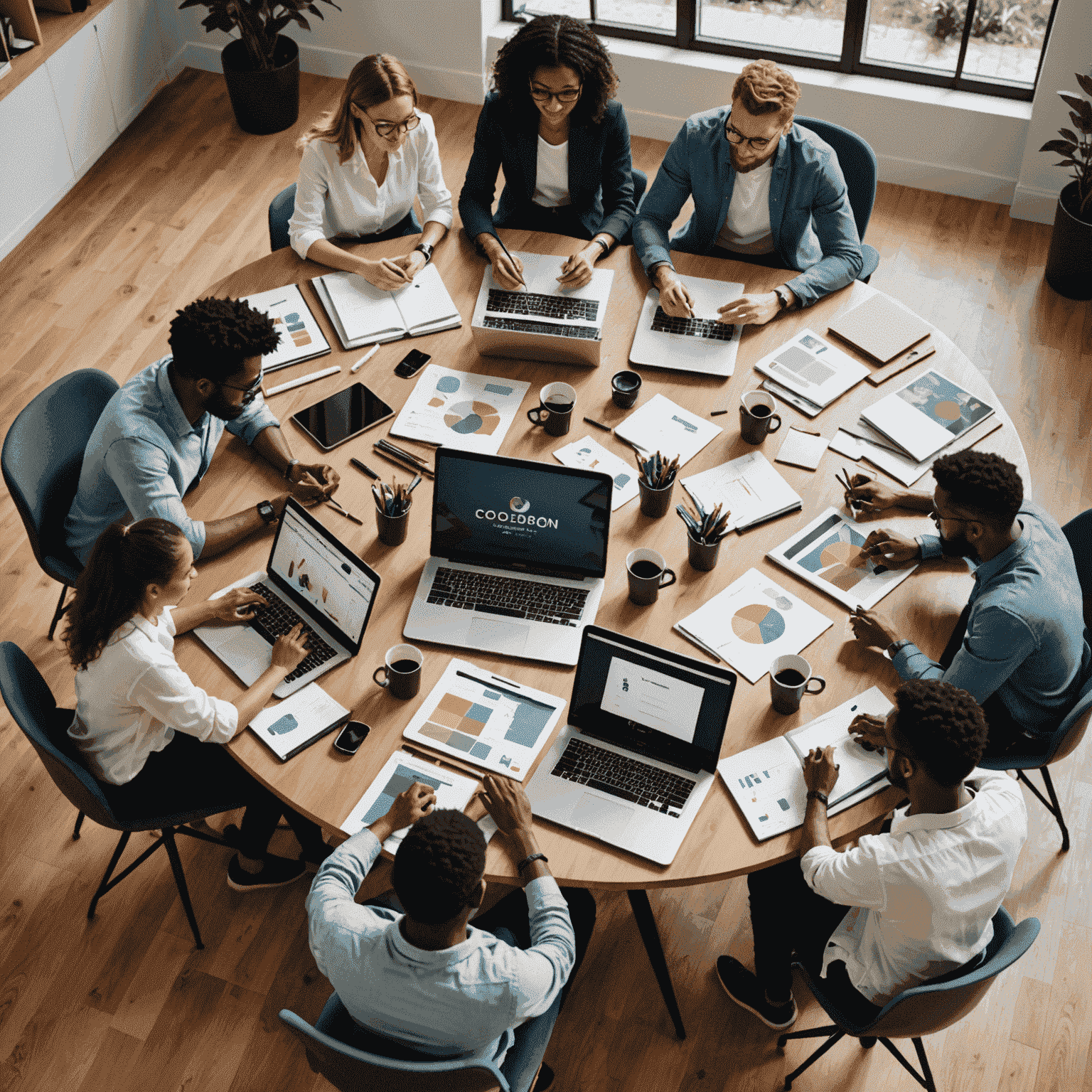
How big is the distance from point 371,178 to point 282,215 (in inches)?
13.3

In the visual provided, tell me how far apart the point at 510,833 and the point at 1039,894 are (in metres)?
1.81

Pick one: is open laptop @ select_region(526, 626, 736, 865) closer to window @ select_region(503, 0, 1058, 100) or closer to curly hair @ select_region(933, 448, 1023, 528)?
curly hair @ select_region(933, 448, 1023, 528)

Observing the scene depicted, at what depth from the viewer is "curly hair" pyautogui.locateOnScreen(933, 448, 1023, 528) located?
2.59 meters

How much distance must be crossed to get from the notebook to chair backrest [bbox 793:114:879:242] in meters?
1.48

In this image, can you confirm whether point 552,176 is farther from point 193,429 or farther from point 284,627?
point 284,627

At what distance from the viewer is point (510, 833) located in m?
2.30

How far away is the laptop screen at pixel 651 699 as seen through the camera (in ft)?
7.59

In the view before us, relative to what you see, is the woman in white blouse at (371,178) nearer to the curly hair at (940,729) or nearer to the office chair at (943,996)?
the curly hair at (940,729)

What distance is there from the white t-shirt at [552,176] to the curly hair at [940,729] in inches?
94.6

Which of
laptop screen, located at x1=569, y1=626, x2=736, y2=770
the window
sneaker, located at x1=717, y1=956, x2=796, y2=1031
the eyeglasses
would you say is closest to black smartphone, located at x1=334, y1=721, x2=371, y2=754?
laptop screen, located at x1=569, y1=626, x2=736, y2=770

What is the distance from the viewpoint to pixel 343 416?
10.3 feet

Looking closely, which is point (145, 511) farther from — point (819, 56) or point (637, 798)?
point (819, 56)

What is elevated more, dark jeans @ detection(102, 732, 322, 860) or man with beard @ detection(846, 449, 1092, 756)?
man with beard @ detection(846, 449, 1092, 756)

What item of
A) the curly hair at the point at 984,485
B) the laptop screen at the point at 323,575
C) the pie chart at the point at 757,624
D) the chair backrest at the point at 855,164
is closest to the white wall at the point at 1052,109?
the chair backrest at the point at 855,164
